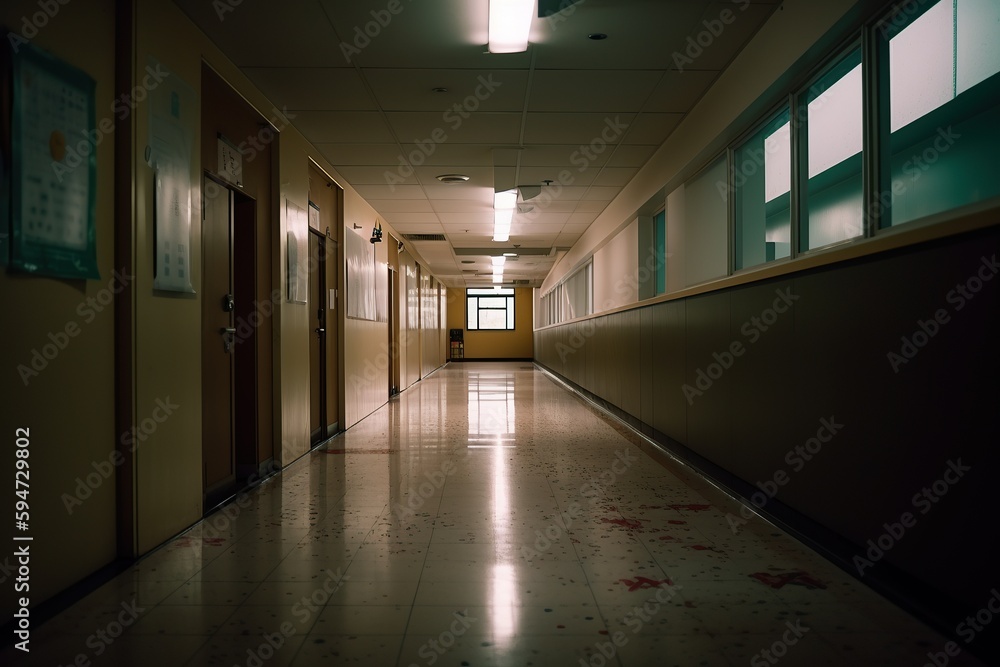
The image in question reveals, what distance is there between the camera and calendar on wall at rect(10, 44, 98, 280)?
2.15 meters

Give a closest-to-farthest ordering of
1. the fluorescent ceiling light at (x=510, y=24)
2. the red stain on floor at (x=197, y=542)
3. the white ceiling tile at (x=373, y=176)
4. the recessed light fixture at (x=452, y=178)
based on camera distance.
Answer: the red stain on floor at (x=197, y=542)
the fluorescent ceiling light at (x=510, y=24)
the white ceiling tile at (x=373, y=176)
the recessed light fixture at (x=452, y=178)

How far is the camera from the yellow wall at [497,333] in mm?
25797

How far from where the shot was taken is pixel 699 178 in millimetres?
5301

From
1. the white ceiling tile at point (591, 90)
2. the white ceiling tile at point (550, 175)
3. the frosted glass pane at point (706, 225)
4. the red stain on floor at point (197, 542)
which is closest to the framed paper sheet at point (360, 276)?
the white ceiling tile at point (550, 175)

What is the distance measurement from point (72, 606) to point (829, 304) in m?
3.19

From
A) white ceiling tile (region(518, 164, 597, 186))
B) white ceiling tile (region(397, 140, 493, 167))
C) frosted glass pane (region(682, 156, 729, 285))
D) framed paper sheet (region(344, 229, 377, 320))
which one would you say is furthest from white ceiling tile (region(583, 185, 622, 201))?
framed paper sheet (region(344, 229, 377, 320))

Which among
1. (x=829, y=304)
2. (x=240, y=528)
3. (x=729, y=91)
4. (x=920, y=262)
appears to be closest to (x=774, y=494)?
(x=829, y=304)

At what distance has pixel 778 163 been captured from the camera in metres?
3.89

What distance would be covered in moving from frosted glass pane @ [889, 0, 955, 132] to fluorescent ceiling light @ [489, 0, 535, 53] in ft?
5.58

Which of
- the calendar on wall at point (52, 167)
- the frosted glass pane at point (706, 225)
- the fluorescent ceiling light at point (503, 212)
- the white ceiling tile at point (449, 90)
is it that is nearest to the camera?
the calendar on wall at point (52, 167)

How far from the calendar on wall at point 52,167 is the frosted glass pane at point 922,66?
3134 mm

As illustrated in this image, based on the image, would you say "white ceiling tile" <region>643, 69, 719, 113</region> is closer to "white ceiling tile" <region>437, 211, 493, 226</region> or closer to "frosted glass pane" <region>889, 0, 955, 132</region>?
"frosted glass pane" <region>889, 0, 955, 132</region>

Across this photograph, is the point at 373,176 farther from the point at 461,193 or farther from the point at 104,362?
the point at 104,362

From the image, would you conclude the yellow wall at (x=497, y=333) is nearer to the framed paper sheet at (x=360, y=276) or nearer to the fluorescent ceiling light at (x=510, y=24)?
the framed paper sheet at (x=360, y=276)
